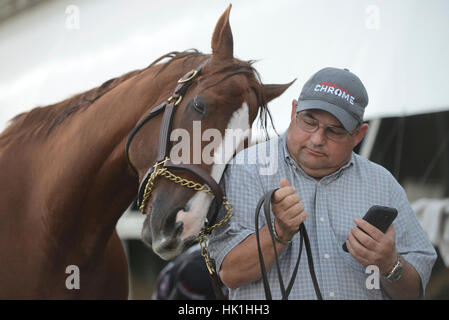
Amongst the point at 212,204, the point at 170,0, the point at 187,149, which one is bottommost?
the point at 212,204

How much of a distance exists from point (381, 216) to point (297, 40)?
185 centimetres

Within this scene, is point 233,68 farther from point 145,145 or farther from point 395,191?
point 395,191

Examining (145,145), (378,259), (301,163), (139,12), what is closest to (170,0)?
(139,12)

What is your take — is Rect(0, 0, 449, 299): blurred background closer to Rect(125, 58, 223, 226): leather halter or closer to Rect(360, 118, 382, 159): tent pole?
Rect(360, 118, 382, 159): tent pole

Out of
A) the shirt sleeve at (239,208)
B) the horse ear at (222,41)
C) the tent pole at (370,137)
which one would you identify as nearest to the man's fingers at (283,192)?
the shirt sleeve at (239,208)

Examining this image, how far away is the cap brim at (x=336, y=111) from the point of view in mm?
1544

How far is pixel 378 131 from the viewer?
299 cm

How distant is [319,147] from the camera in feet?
5.20

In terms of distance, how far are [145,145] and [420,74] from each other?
192 centimetres

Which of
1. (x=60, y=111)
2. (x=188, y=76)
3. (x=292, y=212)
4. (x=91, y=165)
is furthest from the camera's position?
(x=60, y=111)

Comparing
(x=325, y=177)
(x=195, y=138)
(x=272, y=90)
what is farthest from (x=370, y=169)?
(x=195, y=138)

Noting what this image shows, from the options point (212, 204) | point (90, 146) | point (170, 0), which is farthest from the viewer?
point (170, 0)

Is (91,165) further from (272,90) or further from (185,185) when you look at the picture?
(272,90)

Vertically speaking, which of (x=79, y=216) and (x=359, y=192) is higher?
(x=79, y=216)
